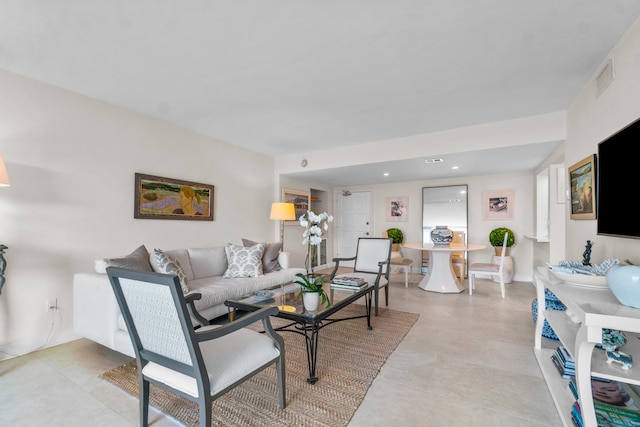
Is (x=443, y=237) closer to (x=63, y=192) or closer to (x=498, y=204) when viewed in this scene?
(x=498, y=204)

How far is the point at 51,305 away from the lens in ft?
8.77

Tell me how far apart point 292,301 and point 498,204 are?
5079 mm

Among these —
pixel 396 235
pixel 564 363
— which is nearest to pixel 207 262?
pixel 564 363

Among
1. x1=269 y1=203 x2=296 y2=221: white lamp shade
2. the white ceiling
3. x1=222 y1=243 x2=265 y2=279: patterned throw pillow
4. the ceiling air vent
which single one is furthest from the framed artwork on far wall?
the ceiling air vent

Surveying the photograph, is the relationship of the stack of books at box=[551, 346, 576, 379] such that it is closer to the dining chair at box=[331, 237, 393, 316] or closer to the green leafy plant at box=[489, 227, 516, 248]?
the dining chair at box=[331, 237, 393, 316]

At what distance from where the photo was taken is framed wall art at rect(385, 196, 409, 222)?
21.8 ft

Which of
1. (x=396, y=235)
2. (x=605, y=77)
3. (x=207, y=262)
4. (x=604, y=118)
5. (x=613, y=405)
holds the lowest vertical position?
(x=613, y=405)

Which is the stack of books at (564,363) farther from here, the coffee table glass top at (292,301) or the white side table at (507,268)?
the white side table at (507,268)

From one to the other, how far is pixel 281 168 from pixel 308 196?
1.08 metres

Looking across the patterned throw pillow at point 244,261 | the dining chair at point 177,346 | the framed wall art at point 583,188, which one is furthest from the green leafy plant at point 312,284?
the framed wall art at point 583,188

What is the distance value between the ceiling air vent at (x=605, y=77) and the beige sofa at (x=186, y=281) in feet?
11.8

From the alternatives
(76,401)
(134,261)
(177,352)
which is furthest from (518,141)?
(76,401)

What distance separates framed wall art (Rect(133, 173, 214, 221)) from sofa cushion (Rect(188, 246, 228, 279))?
A: 0.58m

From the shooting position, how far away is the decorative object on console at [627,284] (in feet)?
4.20
